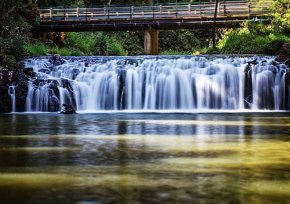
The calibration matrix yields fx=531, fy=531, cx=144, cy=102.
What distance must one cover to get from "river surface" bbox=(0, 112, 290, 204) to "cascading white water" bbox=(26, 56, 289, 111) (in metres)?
7.99

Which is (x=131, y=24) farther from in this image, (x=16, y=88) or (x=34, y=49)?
(x=16, y=88)

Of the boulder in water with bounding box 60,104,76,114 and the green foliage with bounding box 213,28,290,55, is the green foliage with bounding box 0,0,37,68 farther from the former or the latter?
the green foliage with bounding box 213,28,290,55

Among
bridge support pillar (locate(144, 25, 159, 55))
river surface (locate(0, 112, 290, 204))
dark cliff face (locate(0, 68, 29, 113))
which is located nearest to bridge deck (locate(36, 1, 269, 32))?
bridge support pillar (locate(144, 25, 159, 55))

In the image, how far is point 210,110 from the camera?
2273 centimetres

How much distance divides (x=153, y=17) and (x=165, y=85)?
15300mm

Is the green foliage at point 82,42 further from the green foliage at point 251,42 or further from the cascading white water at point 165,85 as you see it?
the cascading white water at point 165,85

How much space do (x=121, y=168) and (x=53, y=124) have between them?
8.25m

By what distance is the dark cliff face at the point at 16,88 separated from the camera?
23.1 m

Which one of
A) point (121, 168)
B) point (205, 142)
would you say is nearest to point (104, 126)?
point (205, 142)

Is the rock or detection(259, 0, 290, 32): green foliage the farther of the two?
detection(259, 0, 290, 32): green foliage

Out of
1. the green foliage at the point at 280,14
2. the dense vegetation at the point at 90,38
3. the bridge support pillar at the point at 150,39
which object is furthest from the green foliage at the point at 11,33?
the green foliage at the point at 280,14

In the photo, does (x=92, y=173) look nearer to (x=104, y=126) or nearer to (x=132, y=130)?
(x=132, y=130)

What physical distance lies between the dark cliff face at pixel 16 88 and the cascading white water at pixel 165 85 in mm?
301

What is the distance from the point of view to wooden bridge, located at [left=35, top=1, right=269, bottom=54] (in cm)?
3662
